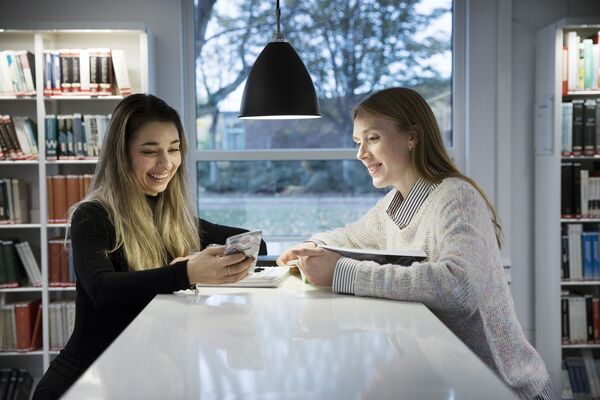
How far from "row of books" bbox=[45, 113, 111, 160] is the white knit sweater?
256cm

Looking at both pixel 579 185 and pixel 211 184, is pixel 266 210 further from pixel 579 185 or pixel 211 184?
pixel 579 185

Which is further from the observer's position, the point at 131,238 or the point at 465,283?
the point at 131,238

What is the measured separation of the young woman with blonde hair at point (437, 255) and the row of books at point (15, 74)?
2549 millimetres

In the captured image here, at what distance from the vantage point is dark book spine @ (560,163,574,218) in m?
4.20

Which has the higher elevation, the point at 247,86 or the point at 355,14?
the point at 355,14

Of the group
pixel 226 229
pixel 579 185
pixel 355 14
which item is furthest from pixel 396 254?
pixel 355 14

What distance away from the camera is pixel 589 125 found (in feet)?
13.6

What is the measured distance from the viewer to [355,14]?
15.1ft

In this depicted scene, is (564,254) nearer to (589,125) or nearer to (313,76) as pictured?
(589,125)

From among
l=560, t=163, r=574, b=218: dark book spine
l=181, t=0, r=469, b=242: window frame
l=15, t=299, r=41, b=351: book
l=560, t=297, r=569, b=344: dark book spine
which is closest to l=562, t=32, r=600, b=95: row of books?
l=560, t=163, r=574, b=218: dark book spine

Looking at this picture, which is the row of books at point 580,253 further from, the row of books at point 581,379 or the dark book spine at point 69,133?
the dark book spine at point 69,133

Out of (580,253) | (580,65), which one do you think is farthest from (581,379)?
(580,65)

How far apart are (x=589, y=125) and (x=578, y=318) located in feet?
3.68

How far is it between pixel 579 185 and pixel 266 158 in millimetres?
1883
